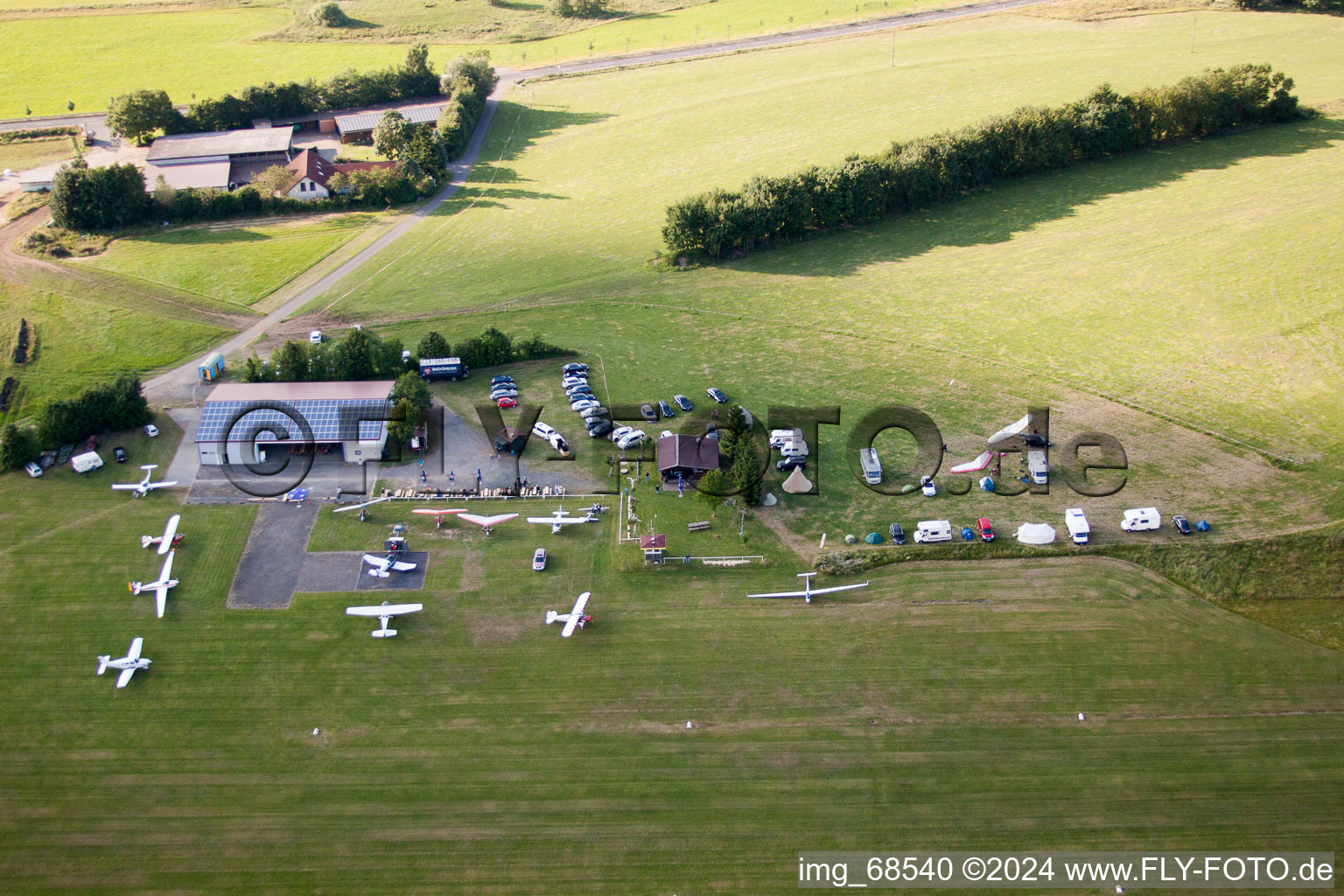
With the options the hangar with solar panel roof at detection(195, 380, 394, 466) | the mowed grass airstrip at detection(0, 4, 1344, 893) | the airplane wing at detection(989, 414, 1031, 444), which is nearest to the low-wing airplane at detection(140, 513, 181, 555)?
the mowed grass airstrip at detection(0, 4, 1344, 893)

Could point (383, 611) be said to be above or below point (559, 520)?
below

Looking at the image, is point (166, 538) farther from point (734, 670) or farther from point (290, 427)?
point (734, 670)

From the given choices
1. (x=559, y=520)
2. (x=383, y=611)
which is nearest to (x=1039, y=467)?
A: (x=559, y=520)

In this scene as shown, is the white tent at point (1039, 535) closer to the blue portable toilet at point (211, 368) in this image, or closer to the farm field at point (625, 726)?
the farm field at point (625, 726)

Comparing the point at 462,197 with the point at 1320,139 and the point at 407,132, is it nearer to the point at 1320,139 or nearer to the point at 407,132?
the point at 407,132

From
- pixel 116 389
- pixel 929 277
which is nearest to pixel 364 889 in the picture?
pixel 116 389

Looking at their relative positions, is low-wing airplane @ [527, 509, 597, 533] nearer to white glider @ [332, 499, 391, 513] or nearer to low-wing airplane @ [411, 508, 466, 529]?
low-wing airplane @ [411, 508, 466, 529]

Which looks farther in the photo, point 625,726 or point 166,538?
point 166,538
